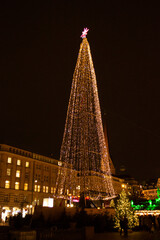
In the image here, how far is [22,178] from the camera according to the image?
75.6m

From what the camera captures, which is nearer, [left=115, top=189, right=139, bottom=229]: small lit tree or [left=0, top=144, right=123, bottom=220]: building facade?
[left=115, top=189, right=139, bottom=229]: small lit tree

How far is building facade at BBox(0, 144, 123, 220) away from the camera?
69125 mm

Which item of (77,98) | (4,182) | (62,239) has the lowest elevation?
(62,239)

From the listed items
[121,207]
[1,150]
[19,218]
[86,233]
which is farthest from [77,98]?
[1,150]

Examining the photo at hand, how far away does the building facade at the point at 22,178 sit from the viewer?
69125 mm

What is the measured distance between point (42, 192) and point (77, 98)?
179 feet

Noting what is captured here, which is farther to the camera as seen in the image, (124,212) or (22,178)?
(22,178)

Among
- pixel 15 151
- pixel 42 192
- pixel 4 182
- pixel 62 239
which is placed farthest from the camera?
pixel 42 192

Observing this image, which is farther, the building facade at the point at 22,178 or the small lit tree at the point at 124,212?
the building facade at the point at 22,178

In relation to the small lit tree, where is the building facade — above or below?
above

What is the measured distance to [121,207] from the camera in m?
26.5

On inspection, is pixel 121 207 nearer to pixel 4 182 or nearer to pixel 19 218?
pixel 19 218

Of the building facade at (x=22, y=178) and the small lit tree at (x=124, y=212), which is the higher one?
the building facade at (x=22, y=178)

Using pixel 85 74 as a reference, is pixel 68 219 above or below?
below
